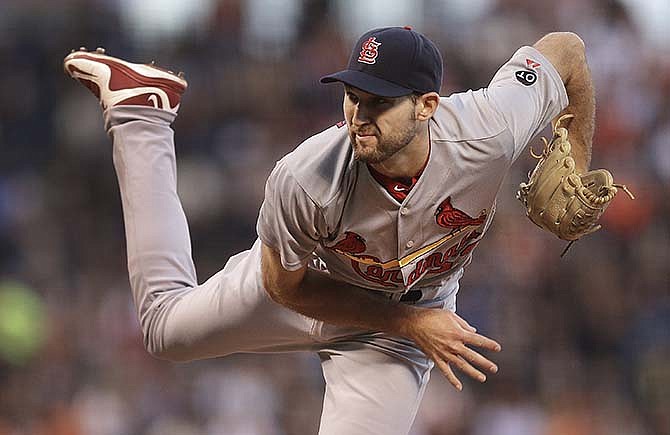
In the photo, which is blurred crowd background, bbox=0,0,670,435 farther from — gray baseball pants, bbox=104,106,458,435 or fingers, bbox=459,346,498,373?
fingers, bbox=459,346,498,373

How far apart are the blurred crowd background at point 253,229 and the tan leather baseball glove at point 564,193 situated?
89.7 inches

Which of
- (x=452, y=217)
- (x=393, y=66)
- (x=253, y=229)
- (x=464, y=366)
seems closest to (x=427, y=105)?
(x=393, y=66)

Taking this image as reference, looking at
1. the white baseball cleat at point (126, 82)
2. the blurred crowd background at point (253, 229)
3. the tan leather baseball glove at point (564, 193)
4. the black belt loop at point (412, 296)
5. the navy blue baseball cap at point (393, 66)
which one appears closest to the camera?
the navy blue baseball cap at point (393, 66)

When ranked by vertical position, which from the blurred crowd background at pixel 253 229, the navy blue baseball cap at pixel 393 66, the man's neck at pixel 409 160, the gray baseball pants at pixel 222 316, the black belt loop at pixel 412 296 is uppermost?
the navy blue baseball cap at pixel 393 66

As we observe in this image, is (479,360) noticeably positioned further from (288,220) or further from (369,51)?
(369,51)

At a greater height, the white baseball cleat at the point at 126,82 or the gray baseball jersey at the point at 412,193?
the gray baseball jersey at the point at 412,193

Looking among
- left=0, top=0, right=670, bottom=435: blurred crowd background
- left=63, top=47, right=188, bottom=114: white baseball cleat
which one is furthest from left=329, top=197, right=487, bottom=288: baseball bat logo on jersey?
left=0, top=0, right=670, bottom=435: blurred crowd background

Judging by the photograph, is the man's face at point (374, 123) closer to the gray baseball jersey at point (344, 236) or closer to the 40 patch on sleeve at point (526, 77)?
the gray baseball jersey at point (344, 236)

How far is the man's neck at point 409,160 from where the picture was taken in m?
2.69

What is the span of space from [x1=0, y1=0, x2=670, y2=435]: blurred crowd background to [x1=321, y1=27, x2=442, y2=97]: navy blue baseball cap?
275cm

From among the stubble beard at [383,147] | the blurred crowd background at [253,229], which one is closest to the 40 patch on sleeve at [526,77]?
the stubble beard at [383,147]

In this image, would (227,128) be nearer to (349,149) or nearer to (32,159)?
(32,159)

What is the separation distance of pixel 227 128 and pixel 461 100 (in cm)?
334

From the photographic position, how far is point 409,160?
8.91ft
